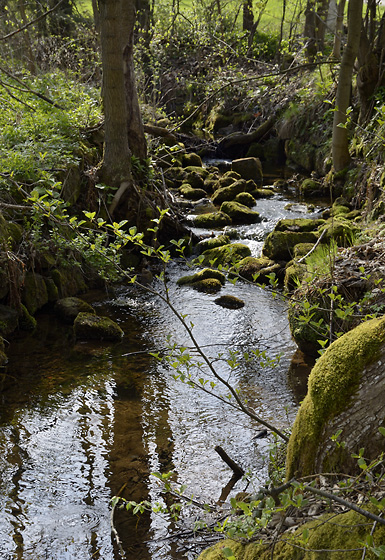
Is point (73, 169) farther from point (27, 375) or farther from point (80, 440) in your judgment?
point (80, 440)

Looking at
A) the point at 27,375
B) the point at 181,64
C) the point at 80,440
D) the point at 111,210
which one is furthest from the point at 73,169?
the point at 181,64

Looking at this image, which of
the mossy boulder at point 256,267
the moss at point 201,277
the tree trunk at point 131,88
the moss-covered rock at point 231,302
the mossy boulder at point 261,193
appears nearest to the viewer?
the moss-covered rock at point 231,302

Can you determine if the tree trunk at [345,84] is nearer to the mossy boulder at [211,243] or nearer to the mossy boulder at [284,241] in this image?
the mossy boulder at [284,241]

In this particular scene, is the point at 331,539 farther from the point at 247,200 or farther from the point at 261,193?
the point at 261,193

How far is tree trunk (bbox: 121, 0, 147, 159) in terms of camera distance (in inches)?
428

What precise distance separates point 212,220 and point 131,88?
155 inches

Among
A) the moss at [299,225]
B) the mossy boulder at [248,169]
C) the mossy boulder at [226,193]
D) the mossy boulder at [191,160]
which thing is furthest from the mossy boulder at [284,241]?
the mossy boulder at [191,160]

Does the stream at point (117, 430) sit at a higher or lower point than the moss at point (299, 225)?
lower

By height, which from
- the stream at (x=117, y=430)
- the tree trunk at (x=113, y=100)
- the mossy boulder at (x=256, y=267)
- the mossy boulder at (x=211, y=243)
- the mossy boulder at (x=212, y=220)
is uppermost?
the tree trunk at (x=113, y=100)

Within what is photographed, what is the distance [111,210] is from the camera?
1065 cm

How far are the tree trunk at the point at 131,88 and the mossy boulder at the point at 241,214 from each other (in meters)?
3.29

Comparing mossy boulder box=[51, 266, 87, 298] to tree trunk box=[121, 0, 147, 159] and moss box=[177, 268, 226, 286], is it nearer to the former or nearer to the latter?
moss box=[177, 268, 226, 286]

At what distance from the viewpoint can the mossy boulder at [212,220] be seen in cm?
1352

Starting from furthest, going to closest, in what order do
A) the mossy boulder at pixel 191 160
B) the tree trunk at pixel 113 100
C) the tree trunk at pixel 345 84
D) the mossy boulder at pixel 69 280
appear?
1. the mossy boulder at pixel 191 160
2. the tree trunk at pixel 345 84
3. the tree trunk at pixel 113 100
4. the mossy boulder at pixel 69 280
